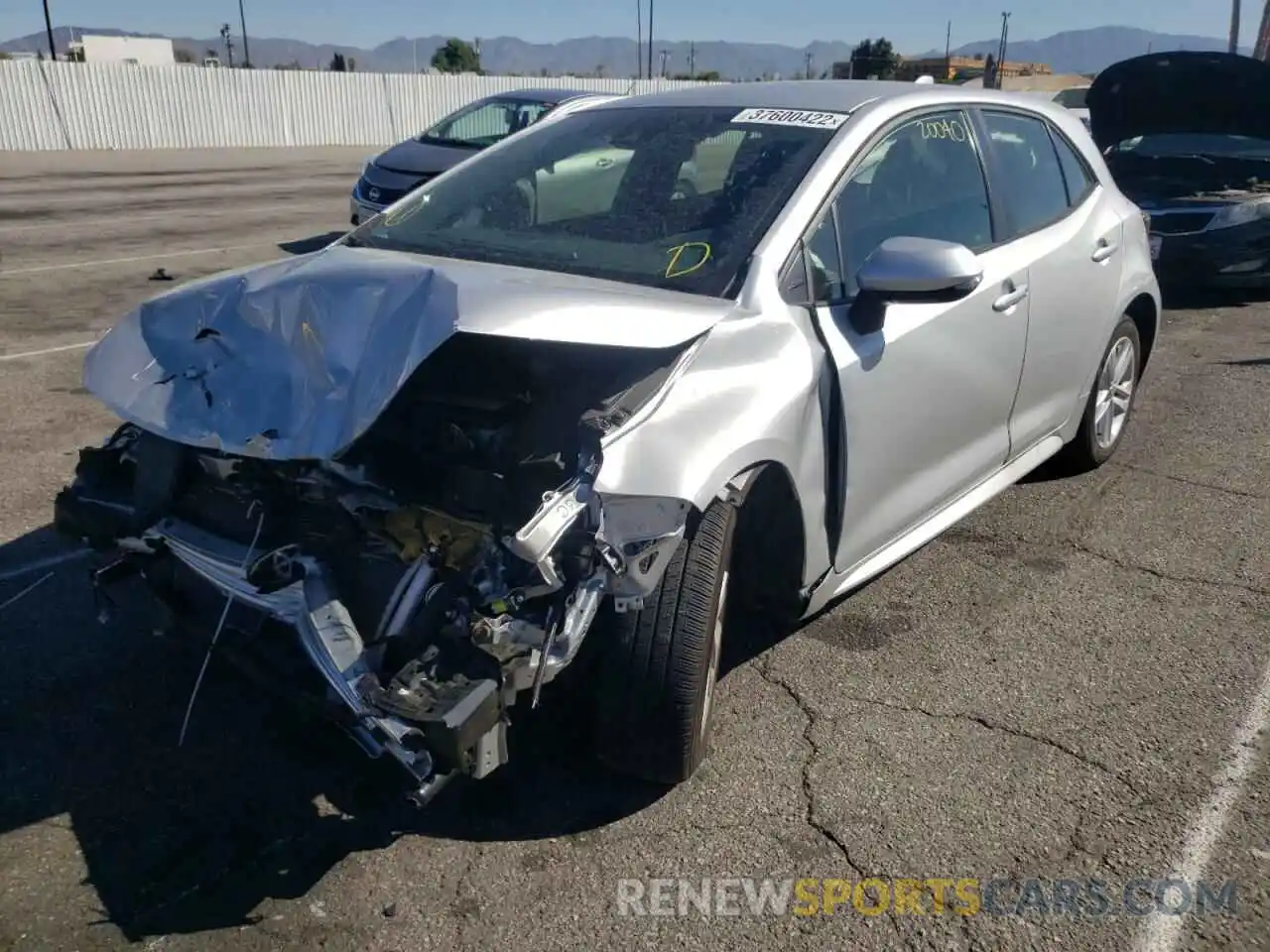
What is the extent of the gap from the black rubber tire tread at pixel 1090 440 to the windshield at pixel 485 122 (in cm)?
898

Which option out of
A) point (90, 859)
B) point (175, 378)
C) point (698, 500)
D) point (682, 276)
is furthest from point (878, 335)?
point (90, 859)

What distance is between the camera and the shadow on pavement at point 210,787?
2.82m

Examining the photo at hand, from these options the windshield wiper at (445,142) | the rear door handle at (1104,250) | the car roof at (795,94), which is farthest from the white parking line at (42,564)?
the windshield wiper at (445,142)

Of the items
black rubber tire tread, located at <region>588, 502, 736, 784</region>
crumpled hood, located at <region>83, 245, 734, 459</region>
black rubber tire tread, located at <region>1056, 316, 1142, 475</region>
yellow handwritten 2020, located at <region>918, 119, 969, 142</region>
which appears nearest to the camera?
crumpled hood, located at <region>83, 245, 734, 459</region>

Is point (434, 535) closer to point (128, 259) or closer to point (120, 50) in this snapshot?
point (128, 259)

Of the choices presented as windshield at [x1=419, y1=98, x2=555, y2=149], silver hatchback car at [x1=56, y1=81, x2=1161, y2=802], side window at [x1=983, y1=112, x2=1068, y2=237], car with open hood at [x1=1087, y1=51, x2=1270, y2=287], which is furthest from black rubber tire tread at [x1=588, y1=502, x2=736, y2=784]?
windshield at [x1=419, y1=98, x2=555, y2=149]

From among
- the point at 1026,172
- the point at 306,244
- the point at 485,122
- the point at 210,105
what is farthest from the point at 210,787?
the point at 210,105

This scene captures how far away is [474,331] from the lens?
8.92ft

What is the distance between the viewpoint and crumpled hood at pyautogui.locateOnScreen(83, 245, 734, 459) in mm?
2789

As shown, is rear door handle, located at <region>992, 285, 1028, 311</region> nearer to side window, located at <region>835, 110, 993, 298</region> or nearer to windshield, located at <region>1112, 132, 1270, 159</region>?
side window, located at <region>835, 110, 993, 298</region>

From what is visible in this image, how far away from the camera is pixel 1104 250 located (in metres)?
5.02

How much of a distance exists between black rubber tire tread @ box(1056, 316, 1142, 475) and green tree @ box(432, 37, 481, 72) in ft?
231

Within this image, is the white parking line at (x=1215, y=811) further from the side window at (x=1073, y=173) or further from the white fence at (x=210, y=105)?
the white fence at (x=210, y=105)

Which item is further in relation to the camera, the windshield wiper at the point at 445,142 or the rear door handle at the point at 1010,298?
the windshield wiper at the point at 445,142
